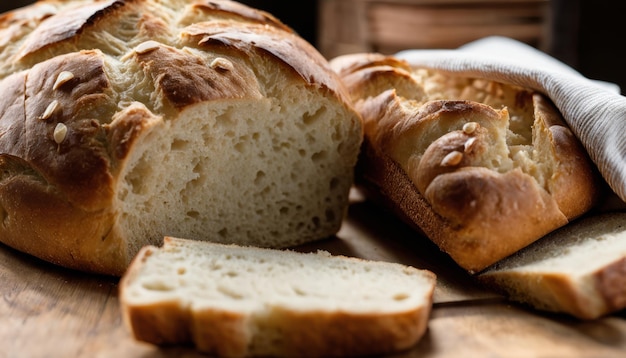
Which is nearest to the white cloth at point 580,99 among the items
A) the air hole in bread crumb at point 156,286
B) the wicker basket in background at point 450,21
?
the air hole in bread crumb at point 156,286

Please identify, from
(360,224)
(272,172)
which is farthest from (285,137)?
(360,224)

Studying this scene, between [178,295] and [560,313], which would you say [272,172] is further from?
[560,313]

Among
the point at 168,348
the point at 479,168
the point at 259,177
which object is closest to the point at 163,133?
the point at 259,177

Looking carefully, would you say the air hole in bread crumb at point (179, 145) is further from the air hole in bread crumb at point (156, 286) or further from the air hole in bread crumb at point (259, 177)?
the air hole in bread crumb at point (156, 286)

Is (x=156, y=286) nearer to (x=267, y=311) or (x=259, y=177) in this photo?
(x=267, y=311)

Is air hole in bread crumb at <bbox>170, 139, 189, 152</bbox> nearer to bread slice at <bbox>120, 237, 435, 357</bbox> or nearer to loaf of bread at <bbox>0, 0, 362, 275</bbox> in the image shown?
loaf of bread at <bbox>0, 0, 362, 275</bbox>

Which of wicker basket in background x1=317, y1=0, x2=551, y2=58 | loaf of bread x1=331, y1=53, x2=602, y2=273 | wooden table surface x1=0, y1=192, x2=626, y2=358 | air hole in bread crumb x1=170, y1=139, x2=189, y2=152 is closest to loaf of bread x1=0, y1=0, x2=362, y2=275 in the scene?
air hole in bread crumb x1=170, y1=139, x2=189, y2=152
